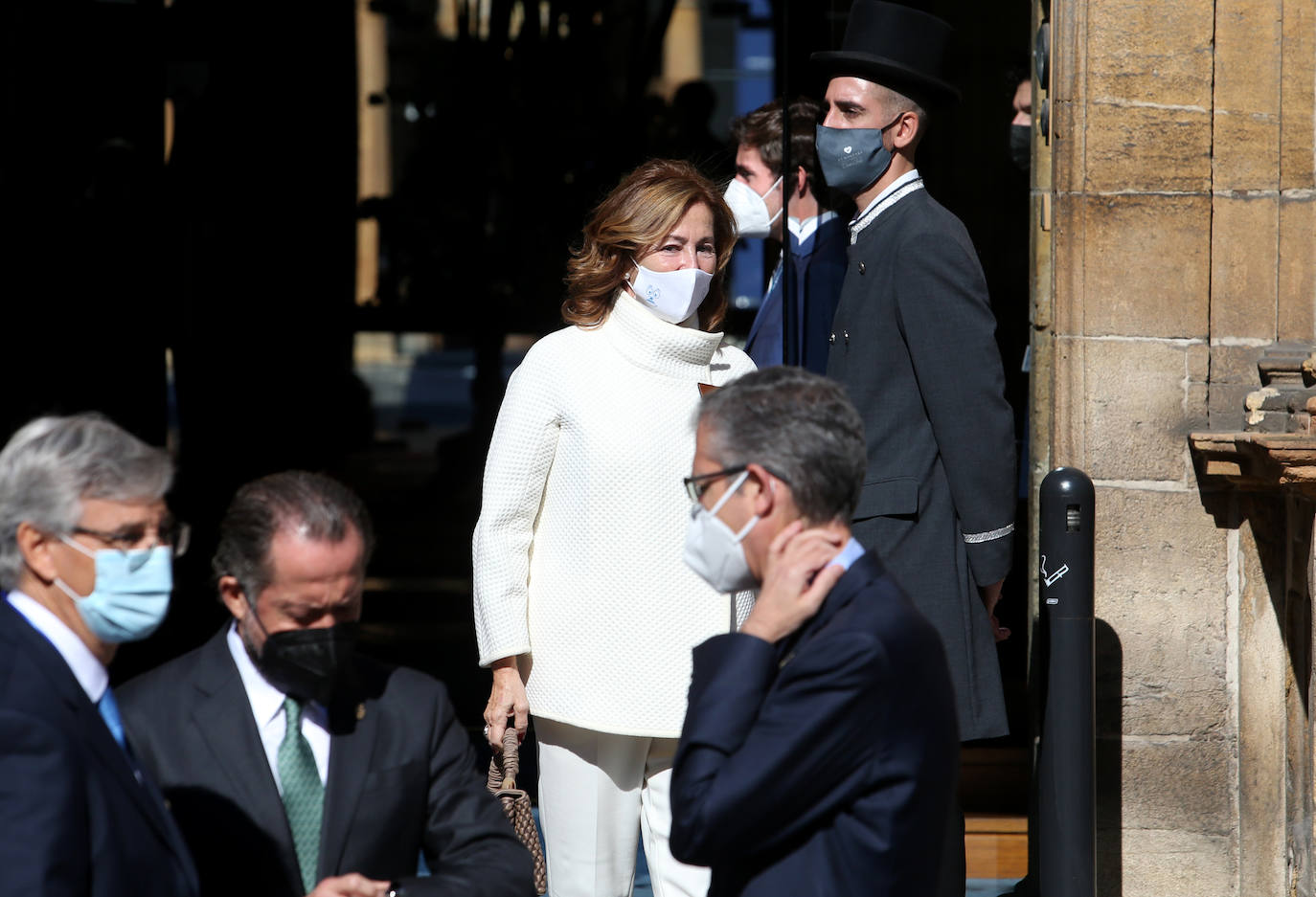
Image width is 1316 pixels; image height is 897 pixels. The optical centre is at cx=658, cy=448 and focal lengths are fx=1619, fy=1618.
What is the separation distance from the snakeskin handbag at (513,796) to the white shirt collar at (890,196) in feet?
4.78

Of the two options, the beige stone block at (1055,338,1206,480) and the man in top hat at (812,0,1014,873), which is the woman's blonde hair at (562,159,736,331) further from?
the beige stone block at (1055,338,1206,480)

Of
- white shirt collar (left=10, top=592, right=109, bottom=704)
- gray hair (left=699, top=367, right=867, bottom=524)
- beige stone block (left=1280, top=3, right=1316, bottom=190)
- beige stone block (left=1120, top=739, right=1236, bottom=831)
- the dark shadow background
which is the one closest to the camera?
white shirt collar (left=10, top=592, right=109, bottom=704)

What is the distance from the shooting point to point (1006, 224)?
6629mm

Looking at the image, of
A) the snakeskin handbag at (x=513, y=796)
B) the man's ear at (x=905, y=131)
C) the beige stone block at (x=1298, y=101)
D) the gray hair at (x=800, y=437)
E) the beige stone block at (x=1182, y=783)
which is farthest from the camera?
the beige stone block at (x=1182, y=783)

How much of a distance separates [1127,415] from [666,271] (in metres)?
1.40

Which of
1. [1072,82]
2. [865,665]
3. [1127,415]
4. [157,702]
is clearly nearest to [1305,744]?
[1127,415]

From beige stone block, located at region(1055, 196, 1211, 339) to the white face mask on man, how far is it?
1.18 meters

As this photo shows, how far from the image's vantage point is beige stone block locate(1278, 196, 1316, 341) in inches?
162

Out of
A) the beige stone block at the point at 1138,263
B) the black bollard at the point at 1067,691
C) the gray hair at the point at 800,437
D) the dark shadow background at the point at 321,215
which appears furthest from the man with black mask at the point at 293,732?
the dark shadow background at the point at 321,215

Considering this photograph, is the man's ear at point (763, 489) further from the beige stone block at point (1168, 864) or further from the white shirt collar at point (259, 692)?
the beige stone block at point (1168, 864)

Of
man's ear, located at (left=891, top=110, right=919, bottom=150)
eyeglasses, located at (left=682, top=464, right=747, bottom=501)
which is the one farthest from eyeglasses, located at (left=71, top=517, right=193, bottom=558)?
man's ear, located at (left=891, top=110, right=919, bottom=150)

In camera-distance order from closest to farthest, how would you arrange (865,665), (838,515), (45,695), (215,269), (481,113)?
1. (45,695)
2. (865,665)
3. (838,515)
4. (215,269)
5. (481,113)

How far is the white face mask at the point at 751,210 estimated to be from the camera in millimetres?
4449

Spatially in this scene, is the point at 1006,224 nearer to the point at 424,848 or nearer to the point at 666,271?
the point at 666,271
